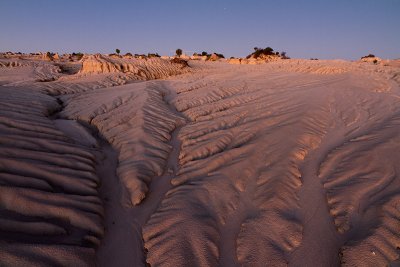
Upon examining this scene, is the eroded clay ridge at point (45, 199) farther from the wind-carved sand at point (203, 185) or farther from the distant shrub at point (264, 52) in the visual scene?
the distant shrub at point (264, 52)

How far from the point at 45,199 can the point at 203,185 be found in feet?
5.70

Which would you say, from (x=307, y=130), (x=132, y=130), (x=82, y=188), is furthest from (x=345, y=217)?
(x=132, y=130)

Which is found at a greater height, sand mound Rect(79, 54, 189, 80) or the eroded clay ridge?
sand mound Rect(79, 54, 189, 80)

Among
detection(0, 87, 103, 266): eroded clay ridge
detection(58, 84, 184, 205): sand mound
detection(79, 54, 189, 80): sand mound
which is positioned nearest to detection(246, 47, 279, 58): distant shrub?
detection(79, 54, 189, 80): sand mound

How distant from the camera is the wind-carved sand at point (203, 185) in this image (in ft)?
8.91

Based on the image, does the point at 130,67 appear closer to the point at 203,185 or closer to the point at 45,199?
the point at 203,185

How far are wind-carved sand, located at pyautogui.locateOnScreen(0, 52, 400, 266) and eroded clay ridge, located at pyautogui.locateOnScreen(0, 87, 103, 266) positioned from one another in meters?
0.01

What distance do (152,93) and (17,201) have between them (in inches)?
225

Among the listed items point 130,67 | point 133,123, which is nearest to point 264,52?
point 130,67

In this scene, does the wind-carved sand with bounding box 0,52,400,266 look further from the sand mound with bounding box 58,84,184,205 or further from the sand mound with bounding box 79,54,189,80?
the sand mound with bounding box 79,54,189,80

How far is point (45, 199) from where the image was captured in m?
3.00

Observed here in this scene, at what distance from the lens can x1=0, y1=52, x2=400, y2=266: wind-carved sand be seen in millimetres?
2715

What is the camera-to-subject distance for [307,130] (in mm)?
5133

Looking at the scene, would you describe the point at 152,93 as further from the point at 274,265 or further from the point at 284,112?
the point at 274,265
